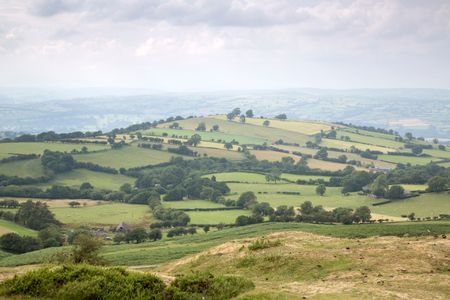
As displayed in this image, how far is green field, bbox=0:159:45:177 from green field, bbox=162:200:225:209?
49031 millimetres

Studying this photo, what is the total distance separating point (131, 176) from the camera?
172 m

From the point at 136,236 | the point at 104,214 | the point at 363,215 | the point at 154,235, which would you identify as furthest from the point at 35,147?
the point at 363,215

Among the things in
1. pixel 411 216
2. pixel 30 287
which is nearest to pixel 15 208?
pixel 411 216

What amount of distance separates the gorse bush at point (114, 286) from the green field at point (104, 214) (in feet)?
262

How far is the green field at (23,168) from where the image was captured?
15818 centimetres

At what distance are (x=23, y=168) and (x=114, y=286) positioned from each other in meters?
145

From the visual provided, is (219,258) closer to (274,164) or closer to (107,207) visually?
(107,207)

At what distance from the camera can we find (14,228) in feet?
340

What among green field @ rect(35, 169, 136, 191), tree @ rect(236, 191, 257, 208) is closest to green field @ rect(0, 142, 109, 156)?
green field @ rect(35, 169, 136, 191)

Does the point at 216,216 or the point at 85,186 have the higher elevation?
the point at 85,186

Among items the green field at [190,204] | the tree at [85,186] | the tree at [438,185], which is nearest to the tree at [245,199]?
the green field at [190,204]

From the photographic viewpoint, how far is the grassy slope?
99.9 metres

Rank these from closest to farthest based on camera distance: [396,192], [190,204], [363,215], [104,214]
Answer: [363,215]
[104,214]
[396,192]
[190,204]

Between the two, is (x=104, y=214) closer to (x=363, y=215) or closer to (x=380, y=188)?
(x=363, y=215)
